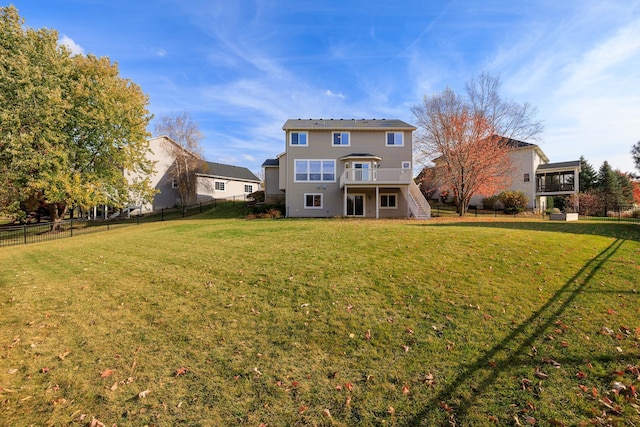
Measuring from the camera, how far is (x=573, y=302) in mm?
5969

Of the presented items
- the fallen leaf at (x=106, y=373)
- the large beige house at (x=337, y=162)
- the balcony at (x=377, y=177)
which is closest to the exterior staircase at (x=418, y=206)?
the balcony at (x=377, y=177)

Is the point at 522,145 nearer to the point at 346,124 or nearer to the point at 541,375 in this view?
the point at 346,124

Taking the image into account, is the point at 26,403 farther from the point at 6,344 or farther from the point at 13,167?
the point at 13,167

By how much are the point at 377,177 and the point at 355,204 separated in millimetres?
3744

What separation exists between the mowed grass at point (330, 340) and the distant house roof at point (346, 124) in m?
18.2

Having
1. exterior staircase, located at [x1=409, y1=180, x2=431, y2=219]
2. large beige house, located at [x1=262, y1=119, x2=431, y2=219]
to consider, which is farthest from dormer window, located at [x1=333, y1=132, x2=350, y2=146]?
exterior staircase, located at [x1=409, y1=180, x2=431, y2=219]

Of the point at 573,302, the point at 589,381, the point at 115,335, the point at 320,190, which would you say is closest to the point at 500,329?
the point at 589,381

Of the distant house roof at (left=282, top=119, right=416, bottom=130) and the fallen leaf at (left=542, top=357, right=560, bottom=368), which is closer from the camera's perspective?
the fallen leaf at (left=542, top=357, right=560, bottom=368)

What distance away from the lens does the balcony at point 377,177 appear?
74.7 ft

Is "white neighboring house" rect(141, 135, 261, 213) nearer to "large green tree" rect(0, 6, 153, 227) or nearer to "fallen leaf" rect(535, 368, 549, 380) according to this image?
"large green tree" rect(0, 6, 153, 227)

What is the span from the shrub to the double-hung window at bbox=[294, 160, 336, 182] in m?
19.9

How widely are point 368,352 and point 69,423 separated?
151 inches

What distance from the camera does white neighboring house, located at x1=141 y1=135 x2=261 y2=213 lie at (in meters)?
33.4

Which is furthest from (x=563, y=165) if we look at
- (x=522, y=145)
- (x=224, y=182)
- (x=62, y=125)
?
(x=62, y=125)
